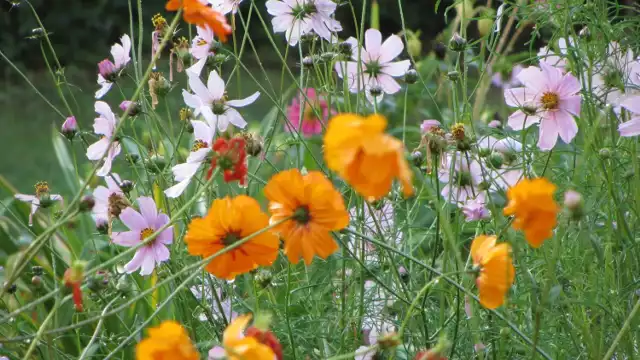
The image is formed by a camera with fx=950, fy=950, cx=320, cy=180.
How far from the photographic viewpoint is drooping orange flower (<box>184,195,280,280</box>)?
0.64 meters

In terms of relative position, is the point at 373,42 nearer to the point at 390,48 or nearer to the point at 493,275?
the point at 390,48

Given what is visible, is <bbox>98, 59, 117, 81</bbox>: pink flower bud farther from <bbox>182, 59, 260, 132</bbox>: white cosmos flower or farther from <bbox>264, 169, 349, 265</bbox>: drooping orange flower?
<bbox>264, 169, 349, 265</bbox>: drooping orange flower

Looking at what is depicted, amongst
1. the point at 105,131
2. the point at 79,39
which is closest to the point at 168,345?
the point at 105,131

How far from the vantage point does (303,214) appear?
640mm

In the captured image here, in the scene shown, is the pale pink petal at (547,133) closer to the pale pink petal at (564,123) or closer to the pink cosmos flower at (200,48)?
the pale pink petal at (564,123)

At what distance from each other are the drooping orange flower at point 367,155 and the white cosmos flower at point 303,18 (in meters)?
0.50

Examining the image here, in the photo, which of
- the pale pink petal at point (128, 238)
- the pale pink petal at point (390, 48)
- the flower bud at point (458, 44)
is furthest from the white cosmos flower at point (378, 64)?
the pale pink petal at point (128, 238)

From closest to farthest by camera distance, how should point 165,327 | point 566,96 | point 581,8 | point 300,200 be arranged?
point 165,327 < point 300,200 < point 566,96 < point 581,8

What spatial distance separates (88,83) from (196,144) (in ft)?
10.5

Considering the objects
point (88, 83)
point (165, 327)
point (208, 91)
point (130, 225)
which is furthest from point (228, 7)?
point (88, 83)

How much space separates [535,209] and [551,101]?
0.38 meters

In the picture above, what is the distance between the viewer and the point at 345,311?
3.00 ft

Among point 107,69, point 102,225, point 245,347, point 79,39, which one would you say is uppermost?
point 79,39

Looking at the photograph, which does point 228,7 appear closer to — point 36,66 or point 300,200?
point 300,200
